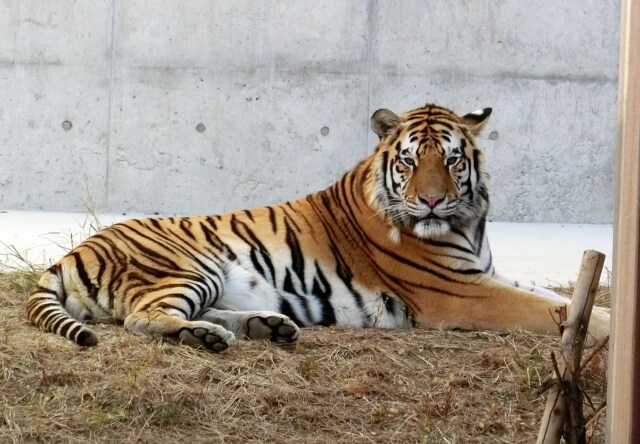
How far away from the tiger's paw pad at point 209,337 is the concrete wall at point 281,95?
5.90m

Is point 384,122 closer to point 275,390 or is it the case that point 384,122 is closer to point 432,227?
point 432,227

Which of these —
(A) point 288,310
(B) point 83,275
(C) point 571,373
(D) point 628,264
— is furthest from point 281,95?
(D) point 628,264

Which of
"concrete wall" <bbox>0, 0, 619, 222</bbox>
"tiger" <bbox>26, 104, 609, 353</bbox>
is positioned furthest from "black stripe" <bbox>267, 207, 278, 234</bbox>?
"concrete wall" <bbox>0, 0, 619, 222</bbox>

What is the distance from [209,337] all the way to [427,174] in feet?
4.46

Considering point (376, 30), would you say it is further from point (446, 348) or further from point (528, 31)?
point (446, 348)

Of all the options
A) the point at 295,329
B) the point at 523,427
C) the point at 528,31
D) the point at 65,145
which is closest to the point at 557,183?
the point at 528,31

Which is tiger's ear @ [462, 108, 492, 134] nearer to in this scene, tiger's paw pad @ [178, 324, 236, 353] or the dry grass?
the dry grass

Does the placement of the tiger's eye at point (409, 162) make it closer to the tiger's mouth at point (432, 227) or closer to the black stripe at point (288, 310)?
the tiger's mouth at point (432, 227)

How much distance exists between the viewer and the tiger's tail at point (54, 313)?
157 inches

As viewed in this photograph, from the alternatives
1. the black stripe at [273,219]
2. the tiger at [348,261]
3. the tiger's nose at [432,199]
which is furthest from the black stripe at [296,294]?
the tiger's nose at [432,199]

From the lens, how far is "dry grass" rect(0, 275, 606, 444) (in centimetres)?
316

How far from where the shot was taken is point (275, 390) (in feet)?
11.5

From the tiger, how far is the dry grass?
0.76 feet

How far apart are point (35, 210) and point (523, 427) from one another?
24.3ft
